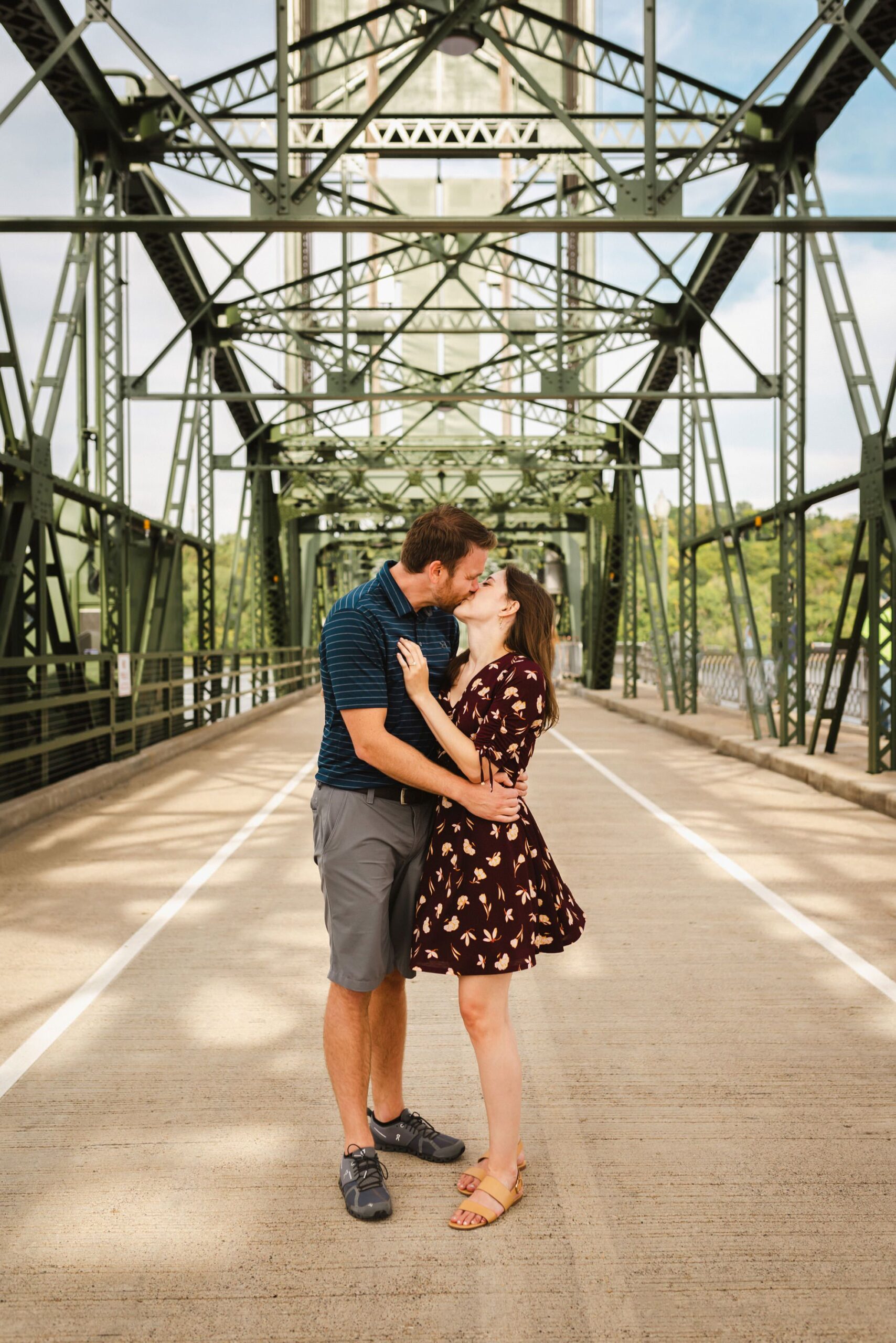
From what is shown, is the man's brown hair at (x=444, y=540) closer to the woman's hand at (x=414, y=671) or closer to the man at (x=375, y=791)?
the man at (x=375, y=791)

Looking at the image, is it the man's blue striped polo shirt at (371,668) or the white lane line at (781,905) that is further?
the white lane line at (781,905)

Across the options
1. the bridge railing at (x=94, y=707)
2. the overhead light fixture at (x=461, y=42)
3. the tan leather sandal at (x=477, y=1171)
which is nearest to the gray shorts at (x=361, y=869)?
the tan leather sandal at (x=477, y=1171)

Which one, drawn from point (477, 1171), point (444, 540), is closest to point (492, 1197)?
point (477, 1171)

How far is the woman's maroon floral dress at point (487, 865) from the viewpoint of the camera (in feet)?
11.4

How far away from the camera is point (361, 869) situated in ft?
11.8

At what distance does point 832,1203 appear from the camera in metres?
3.59

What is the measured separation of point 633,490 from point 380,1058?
90.6ft

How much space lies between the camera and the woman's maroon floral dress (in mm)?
3482

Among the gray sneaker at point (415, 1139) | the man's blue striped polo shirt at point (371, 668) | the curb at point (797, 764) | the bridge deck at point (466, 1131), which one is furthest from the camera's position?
the curb at point (797, 764)

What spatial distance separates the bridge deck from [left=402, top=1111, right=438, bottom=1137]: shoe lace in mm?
94

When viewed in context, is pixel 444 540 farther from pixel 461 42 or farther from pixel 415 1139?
pixel 461 42

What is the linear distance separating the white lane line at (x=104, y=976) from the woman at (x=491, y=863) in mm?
1956

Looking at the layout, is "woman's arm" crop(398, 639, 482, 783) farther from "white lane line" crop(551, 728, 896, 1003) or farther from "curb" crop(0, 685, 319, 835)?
"curb" crop(0, 685, 319, 835)

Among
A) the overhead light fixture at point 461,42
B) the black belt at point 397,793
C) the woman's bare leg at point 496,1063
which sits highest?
the overhead light fixture at point 461,42
